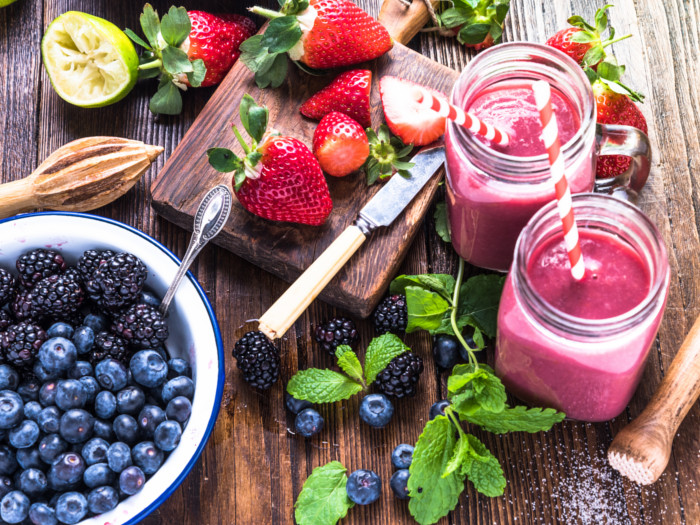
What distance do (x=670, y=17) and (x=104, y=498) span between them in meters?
1.71

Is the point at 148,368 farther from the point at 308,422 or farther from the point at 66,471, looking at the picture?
the point at 308,422

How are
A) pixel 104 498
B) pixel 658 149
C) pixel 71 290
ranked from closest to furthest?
pixel 104 498 < pixel 71 290 < pixel 658 149

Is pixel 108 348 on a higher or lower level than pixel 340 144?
lower

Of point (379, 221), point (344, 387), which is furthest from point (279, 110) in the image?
point (344, 387)

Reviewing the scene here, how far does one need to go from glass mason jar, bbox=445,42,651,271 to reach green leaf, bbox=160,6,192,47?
678 millimetres

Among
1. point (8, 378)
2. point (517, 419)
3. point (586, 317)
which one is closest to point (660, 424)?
point (517, 419)

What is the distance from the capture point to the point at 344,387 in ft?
5.23

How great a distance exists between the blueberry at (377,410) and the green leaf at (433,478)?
5.1 inches

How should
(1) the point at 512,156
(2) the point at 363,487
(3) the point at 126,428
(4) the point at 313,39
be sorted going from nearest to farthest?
(1) the point at 512,156 < (3) the point at 126,428 < (2) the point at 363,487 < (4) the point at 313,39

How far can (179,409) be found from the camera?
141cm

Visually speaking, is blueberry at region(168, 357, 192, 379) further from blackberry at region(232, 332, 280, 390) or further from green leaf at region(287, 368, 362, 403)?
green leaf at region(287, 368, 362, 403)

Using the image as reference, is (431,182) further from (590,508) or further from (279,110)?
(590,508)

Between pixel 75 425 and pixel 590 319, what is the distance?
98cm

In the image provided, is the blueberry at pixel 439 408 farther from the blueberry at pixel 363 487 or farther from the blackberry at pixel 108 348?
the blackberry at pixel 108 348
